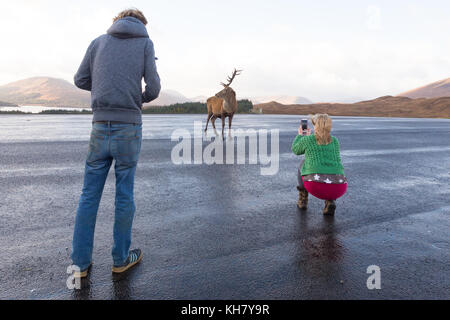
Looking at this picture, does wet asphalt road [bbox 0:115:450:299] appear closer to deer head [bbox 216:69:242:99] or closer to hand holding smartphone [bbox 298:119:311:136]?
hand holding smartphone [bbox 298:119:311:136]

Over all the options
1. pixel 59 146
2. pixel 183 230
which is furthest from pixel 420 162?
pixel 59 146

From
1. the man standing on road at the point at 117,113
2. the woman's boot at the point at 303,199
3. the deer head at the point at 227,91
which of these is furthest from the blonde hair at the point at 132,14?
the deer head at the point at 227,91

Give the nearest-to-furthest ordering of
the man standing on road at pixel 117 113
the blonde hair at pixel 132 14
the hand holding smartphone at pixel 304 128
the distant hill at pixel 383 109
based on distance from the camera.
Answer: the man standing on road at pixel 117 113 < the blonde hair at pixel 132 14 < the hand holding smartphone at pixel 304 128 < the distant hill at pixel 383 109

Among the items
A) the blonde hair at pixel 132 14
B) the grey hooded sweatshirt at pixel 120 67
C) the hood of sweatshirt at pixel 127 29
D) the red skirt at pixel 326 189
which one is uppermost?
the blonde hair at pixel 132 14

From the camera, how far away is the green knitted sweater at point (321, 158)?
4.29 metres

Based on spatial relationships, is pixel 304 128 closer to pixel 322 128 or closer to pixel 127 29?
pixel 322 128

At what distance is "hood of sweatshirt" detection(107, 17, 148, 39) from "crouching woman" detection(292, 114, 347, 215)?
2499 mm

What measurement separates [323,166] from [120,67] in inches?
110

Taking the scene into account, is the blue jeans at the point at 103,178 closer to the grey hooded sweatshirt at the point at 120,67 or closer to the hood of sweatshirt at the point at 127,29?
the grey hooded sweatshirt at the point at 120,67

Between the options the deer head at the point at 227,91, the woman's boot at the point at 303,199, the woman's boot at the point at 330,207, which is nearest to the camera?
the woman's boot at the point at 330,207

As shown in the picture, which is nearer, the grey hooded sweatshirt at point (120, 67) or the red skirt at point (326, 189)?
the grey hooded sweatshirt at point (120, 67)

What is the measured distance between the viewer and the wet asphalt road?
270cm

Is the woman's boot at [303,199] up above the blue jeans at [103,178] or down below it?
below

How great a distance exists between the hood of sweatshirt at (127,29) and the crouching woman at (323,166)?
2.50 m
